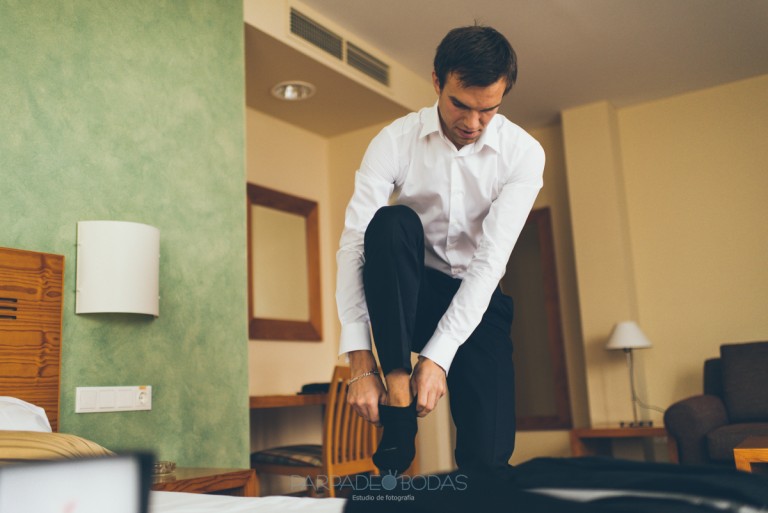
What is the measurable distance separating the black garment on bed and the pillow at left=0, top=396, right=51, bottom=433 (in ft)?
4.16

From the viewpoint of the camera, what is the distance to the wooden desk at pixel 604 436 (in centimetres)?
420

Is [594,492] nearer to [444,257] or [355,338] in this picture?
[355,338]

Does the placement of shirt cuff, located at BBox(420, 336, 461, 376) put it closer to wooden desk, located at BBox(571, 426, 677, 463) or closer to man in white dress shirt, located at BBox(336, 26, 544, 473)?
man in white dress shirt, located at BBox(336, 26, 544, 473)

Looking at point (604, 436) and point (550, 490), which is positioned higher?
point (550, 490)

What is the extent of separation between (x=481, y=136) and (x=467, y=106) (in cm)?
20

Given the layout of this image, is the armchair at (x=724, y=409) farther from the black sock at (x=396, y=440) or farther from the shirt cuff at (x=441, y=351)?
the black sock at (x=396, y=440)

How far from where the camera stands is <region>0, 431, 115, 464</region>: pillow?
117 centimetres

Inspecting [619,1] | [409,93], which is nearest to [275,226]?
[409,93]

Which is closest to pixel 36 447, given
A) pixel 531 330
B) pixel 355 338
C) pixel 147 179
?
pixel 355 338

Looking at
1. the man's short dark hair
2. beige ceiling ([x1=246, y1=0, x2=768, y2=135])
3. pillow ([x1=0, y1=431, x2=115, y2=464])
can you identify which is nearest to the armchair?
beige ceiling ([x1=246, y1=0, x2=768, y2=135])

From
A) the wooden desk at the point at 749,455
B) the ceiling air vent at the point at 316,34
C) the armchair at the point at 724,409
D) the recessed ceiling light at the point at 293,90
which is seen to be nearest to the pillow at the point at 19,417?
the wooden desk at the point at 749,455

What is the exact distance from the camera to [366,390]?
162cm

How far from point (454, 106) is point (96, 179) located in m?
1.42

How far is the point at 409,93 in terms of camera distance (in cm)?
469
